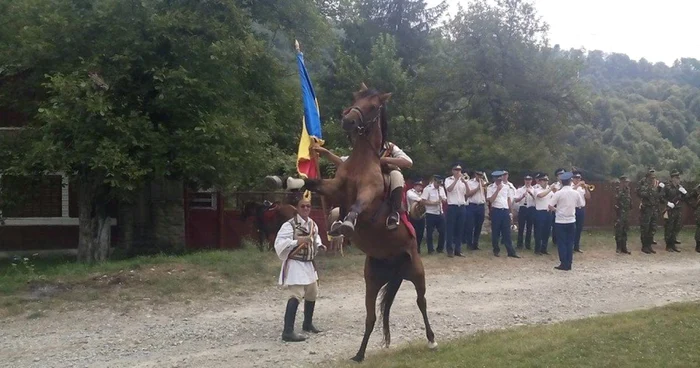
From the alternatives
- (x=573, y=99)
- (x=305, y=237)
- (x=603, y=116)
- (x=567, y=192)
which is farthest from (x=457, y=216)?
(x=603, y=116)

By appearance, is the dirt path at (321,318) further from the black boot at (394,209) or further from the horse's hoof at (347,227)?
the horse's hoof at (347,227)

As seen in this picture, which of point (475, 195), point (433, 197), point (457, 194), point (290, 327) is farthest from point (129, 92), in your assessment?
point (290, 327)

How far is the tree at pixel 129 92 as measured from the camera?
1508cm

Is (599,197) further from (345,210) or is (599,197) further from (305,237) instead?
(345,210)

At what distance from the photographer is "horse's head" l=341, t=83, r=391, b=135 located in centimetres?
705

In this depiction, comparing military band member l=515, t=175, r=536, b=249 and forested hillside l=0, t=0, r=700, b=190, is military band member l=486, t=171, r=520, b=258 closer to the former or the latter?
military band member l=515, t=175, r=536, b=249

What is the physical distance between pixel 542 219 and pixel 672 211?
432 cm

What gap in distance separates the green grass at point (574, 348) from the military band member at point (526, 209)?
8464 mm

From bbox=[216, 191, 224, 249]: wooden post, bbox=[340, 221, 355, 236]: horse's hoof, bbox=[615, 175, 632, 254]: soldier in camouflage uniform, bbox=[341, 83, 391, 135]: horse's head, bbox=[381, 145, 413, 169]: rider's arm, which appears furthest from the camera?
bbox=[216, 191, 224, 249]: wooden post

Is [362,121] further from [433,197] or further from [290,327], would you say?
[433,197]

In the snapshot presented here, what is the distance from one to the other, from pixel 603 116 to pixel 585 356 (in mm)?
47327

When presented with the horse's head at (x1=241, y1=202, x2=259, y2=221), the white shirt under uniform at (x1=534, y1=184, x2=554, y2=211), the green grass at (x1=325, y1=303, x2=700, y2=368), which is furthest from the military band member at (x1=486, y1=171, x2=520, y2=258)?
the green grass at (x1=325, y1=303, x2=700, y2=368)

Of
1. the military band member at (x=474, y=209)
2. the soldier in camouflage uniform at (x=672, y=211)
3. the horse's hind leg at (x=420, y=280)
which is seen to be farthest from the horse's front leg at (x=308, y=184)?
the soldier in camouflage uniform at (x=672, y=211)

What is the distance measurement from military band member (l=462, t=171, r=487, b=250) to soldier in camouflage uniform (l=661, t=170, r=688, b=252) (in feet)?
18.0
